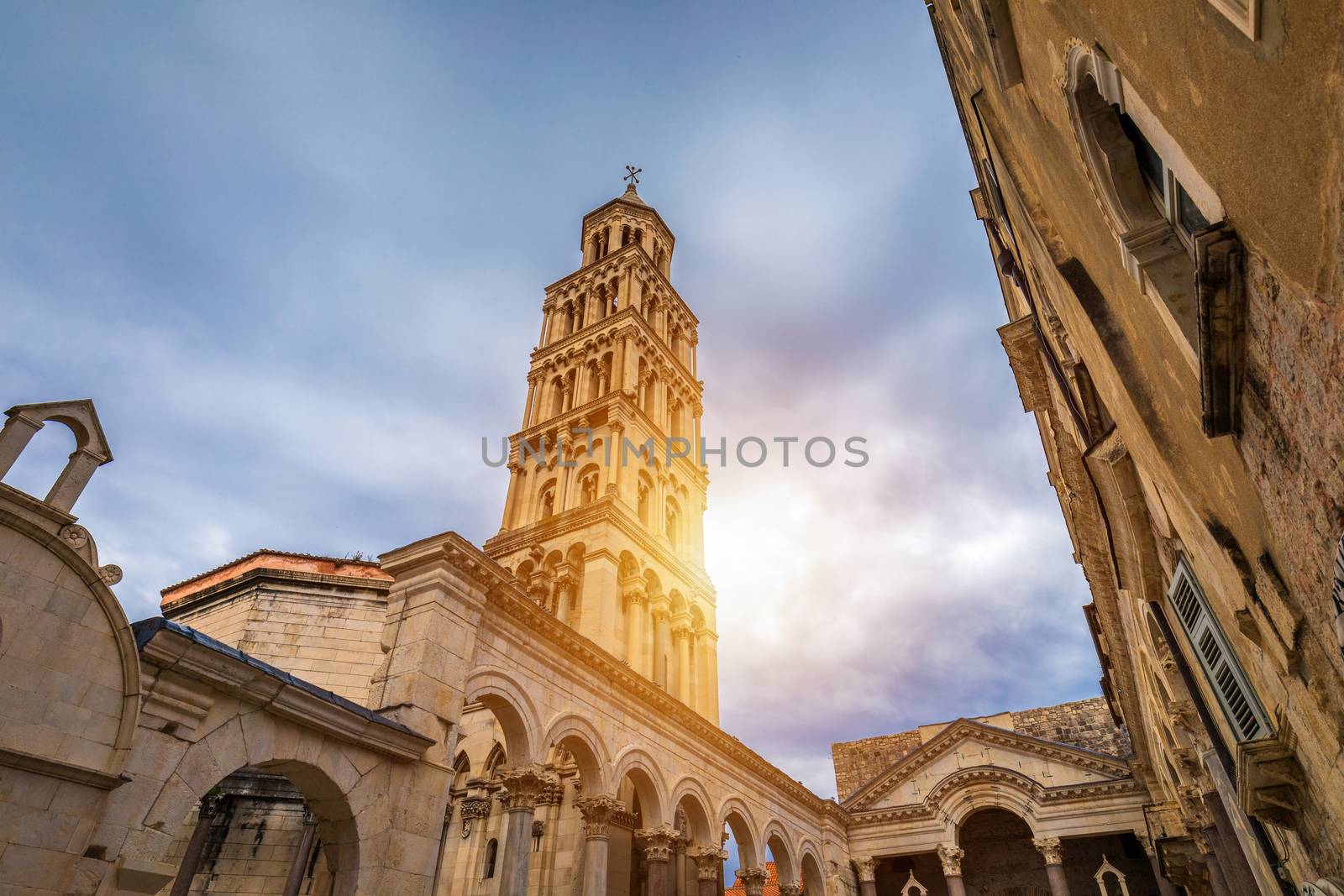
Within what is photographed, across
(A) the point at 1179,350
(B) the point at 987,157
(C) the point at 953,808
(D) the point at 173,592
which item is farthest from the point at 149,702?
(C) the point at 953,808

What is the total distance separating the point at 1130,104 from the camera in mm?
3879

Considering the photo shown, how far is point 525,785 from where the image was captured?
12914mm

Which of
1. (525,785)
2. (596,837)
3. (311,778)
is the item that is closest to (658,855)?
(596,837)

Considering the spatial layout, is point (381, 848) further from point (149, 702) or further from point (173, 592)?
point (173, 592)

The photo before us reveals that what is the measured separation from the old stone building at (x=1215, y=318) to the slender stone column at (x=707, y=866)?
1169 cm

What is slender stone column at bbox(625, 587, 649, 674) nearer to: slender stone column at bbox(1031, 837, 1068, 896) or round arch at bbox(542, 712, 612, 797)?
round arch at bbox(542, 712, 612, 797)

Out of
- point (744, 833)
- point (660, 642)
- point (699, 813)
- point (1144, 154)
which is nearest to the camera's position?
point (1144, 154)

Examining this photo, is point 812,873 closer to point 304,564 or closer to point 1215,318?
point 304,564

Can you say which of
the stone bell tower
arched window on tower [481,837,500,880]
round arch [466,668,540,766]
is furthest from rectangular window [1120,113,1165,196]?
arched window on tower [481,837,500,880]

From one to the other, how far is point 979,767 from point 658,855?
16.5 metres

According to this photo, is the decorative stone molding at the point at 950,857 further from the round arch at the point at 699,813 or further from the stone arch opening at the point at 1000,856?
the round arch at the point at 699,813

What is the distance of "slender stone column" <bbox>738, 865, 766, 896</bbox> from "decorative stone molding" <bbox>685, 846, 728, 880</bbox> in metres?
1.96

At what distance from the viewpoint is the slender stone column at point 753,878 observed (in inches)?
771

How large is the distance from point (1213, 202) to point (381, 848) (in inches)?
445
